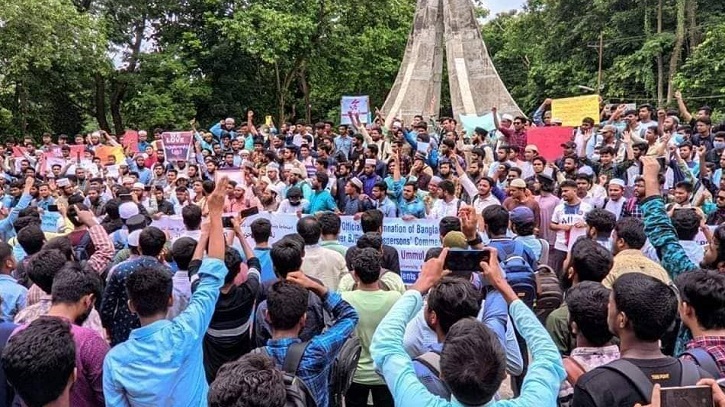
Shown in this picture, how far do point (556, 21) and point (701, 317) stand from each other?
121ft

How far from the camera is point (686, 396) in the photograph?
186 cm

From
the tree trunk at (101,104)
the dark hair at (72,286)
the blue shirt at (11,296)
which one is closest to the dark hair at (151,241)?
the blue shirt at (11,296)

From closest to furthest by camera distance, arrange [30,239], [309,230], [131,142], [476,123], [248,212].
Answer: [30,239], [309,230], [248,212], [131,142], [476,123]

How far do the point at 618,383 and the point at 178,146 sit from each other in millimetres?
11270

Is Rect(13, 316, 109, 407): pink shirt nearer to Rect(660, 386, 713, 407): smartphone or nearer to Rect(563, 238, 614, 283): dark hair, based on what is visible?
Rect(660, 386, 713, 407): smartphone

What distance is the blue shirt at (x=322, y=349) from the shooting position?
116 inches

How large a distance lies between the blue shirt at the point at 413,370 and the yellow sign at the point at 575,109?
42.0ft

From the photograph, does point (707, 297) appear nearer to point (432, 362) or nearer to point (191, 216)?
point (432, 362)

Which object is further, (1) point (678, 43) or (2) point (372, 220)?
(1) point (678, 43)

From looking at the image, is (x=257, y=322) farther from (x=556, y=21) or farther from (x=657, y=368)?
(x=556, y=21)

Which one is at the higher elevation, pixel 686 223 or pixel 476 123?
pixel 476 123

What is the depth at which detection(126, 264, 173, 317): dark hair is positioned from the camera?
283 centimetres

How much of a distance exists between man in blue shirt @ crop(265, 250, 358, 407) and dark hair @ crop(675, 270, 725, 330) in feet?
5.36

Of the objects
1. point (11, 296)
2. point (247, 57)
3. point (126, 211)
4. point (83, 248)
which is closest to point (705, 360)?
point (11, 296)
